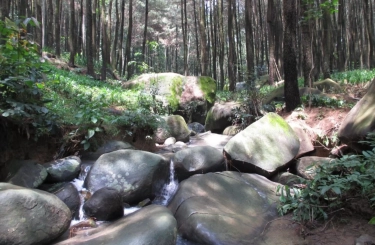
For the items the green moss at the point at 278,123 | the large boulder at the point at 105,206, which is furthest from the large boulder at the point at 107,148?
the green moss at the point at 278,123

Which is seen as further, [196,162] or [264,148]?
[264,148]

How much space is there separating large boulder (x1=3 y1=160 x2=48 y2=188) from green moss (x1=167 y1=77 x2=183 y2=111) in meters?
7.88

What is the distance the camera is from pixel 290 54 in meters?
8.00

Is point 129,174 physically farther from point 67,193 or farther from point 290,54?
point 290,54

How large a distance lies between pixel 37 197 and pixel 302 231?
3191mm

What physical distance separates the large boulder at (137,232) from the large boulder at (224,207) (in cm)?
44

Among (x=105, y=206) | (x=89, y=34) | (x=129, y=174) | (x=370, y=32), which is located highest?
(x=370, y=32)

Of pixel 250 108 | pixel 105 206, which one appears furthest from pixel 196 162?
pixel 250 108

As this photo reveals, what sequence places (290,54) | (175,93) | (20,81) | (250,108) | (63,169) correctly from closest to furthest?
(20,81) < (63,169) < (290,54) < (250,108) < (175,93)

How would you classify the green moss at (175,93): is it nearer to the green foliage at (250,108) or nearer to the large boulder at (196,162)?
the green foliage at (250,108)

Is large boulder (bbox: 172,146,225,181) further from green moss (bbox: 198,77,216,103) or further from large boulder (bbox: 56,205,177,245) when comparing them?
green moss (bbox: 198,77,216,103)

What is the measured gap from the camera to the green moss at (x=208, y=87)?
13.2 meters

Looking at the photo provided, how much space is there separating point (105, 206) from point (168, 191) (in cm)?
148

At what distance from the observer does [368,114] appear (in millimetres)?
4977
